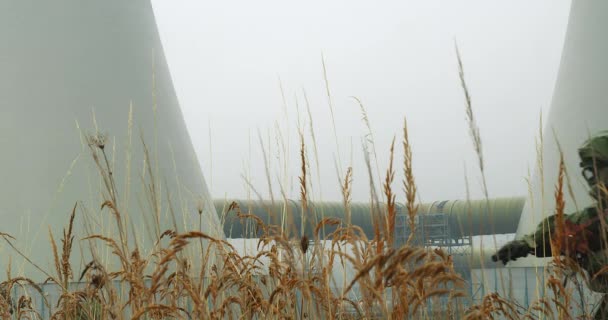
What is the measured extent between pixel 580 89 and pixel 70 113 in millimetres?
3998

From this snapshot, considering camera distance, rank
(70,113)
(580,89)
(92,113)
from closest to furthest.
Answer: (92,113) < (70,113) < (580,89)

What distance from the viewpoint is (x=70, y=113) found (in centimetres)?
464

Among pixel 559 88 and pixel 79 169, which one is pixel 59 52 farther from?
pixel 559 88

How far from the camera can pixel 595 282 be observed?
4.83ft

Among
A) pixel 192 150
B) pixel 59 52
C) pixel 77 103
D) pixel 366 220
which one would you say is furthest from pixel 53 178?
pixel 366 220

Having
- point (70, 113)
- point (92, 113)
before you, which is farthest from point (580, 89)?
point (70, 113)

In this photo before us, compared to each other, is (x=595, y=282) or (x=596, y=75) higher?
(x=596, y=75)

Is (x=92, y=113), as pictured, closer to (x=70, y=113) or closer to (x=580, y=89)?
(x=70, y=113)

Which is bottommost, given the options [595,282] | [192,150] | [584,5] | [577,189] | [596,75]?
[595,282]

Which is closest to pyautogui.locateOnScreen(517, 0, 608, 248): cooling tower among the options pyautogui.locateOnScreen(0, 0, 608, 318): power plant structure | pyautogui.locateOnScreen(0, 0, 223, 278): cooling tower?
pyautogui.locateOnScreen(0, 0, 608, 318): power plant structure

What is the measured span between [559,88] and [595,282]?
16.8 feet

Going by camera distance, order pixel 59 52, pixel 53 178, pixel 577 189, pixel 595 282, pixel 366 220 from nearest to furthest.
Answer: pixel 595 282
pixel 53 178
pixel 59 52
pixel 577 189
pixel 366 220

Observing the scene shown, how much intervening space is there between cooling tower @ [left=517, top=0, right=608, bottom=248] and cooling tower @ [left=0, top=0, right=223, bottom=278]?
2.99 meters

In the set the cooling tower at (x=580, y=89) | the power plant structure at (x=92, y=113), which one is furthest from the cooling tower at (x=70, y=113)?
the cooling tower at (x=580, y=89)
